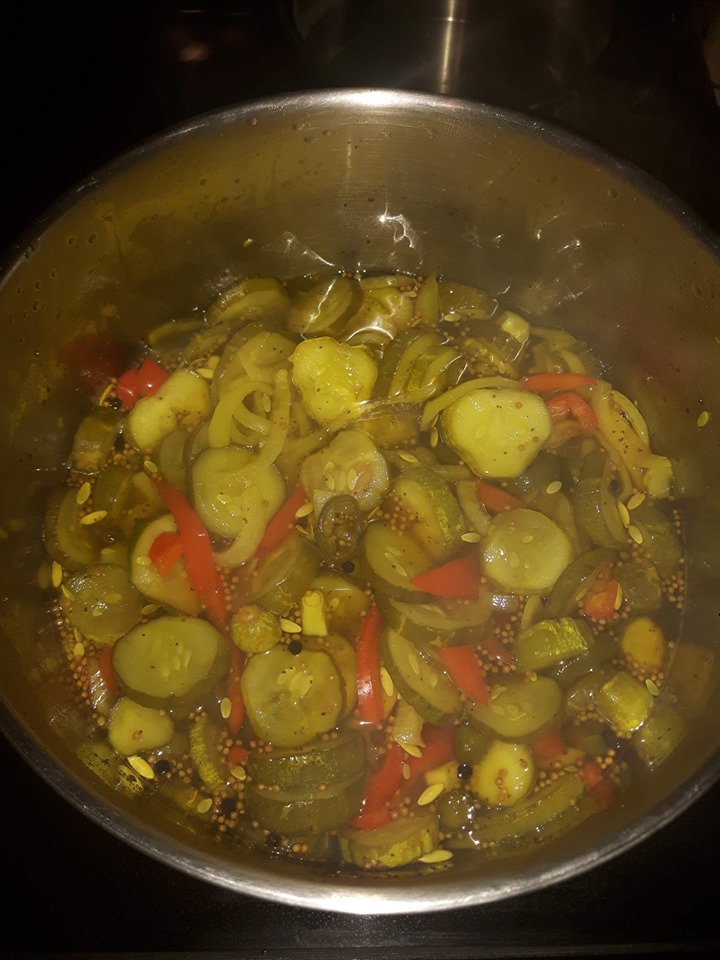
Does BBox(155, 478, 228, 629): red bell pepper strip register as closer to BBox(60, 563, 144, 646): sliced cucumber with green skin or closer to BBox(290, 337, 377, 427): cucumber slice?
BBox(60, 563, 144, 646): sliced cucumber with green skin

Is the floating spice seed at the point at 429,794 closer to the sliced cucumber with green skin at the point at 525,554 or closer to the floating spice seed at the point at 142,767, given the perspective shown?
the sliced cucumber with green skin at the point at 525,554

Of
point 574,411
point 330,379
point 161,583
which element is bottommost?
point 161,583

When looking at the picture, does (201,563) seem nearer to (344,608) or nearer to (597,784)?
(344,608)

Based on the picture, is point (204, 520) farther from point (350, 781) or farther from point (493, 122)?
point (493, 122)

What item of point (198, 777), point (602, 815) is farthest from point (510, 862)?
point (198, 777)

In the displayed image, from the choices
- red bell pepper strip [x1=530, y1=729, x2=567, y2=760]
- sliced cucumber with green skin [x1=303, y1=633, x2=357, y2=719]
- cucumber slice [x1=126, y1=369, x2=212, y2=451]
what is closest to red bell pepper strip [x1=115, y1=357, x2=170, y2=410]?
cucumber slice [x1=126, y1=369, x2=212, y2=451]

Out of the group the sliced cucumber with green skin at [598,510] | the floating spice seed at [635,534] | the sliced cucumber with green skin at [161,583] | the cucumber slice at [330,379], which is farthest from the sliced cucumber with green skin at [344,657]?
the floating spice seed at [635,534]

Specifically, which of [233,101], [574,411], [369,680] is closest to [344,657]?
[369,680]
